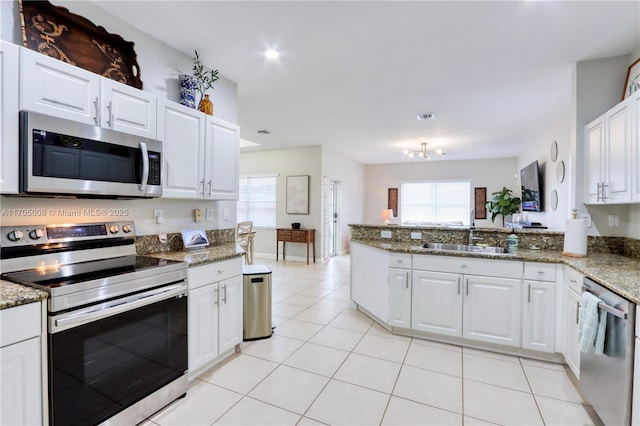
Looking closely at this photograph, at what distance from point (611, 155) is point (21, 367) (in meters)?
3.87

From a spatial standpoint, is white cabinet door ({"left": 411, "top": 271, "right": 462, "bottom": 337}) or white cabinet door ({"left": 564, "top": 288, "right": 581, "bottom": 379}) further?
white cabinet door ({"left": 411, "top": 271, "right": 462, "bottom": 337})

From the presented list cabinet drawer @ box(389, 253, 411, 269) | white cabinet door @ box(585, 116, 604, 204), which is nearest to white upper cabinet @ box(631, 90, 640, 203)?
white cabinet door @ box(585, 116, 604, 204)

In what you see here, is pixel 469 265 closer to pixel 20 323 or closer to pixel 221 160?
pixel 221 160

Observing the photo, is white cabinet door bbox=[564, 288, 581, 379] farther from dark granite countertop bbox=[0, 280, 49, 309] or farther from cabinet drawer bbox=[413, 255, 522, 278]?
dark granite countertop bbox=[0, 280, 49, 309]

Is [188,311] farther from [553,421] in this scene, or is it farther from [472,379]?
[553,421]

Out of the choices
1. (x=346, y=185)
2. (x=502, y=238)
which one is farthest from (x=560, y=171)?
(x=346, y=185)

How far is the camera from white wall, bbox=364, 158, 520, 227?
325 inches

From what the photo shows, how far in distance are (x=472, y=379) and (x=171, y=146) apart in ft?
9.49

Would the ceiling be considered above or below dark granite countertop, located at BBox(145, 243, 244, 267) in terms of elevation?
above

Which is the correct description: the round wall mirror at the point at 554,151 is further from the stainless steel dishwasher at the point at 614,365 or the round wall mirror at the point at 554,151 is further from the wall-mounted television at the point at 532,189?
the stainless steel dishwasher at the point at 614,365

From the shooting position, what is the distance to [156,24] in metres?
→ 2.38

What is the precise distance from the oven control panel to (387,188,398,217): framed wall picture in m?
7.93

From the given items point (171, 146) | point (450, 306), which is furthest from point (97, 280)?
point (450, 306)

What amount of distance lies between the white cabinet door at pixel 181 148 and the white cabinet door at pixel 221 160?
0.25 ft
